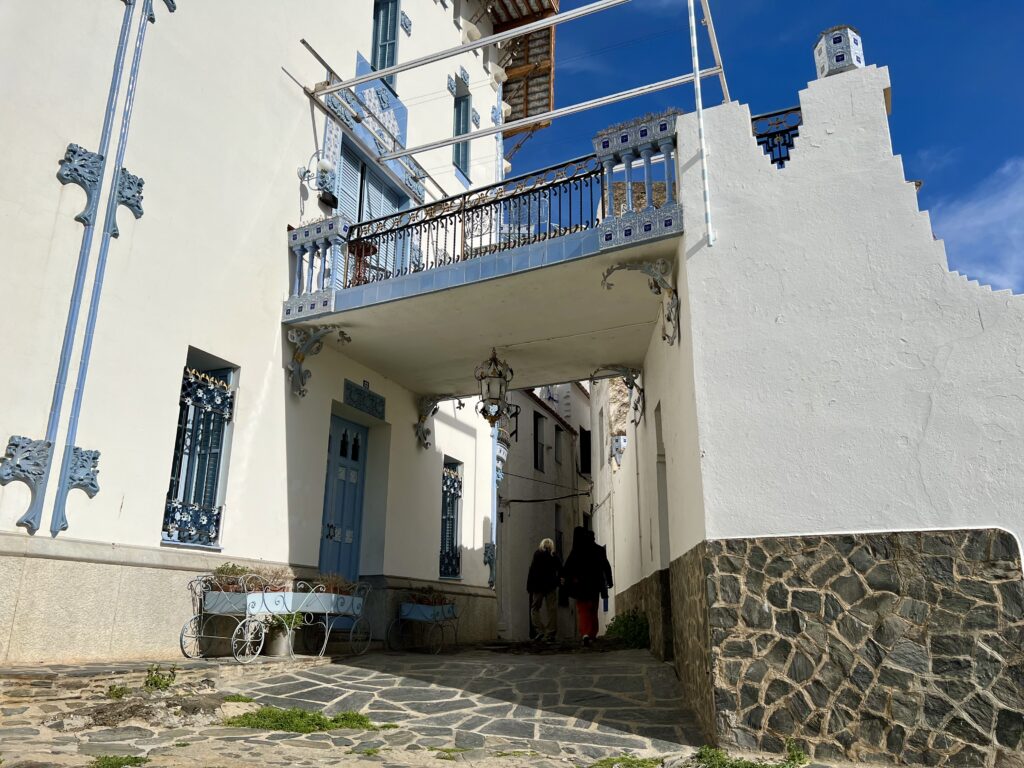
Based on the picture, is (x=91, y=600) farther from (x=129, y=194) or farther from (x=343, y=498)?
(x=343, y=498)

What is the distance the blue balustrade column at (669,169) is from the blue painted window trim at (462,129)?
328 inches

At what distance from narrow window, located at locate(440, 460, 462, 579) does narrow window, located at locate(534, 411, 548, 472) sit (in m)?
9.22

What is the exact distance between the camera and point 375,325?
1010 centimetres

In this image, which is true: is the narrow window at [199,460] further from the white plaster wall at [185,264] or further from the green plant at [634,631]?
the green plant at [634,631]

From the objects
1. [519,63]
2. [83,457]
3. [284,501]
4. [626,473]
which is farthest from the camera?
→ [519,63]

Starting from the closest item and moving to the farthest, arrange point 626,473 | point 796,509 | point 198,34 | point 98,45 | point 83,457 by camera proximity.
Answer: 1. point 796,509
2. point 83,457
3. point 98,45
4. point 198,34
5. point 626,473

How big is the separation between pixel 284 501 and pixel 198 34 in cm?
555

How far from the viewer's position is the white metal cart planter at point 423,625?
34.5ft

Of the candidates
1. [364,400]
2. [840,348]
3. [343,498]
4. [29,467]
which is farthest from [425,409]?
[840,348]

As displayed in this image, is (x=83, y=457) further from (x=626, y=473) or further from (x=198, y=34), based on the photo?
(x=626, y=473)

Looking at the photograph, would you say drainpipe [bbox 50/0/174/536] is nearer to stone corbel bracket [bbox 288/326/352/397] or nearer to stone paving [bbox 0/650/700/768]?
stone paving [bbox 0/650/700/768]

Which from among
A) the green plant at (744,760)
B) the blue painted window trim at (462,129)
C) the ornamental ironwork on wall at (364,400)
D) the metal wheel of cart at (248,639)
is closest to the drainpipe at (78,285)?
the metal wheel of cart at (248,639)

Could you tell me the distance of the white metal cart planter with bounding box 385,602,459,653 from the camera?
10.5 metres

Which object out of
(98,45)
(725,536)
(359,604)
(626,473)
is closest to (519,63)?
(626,473)
